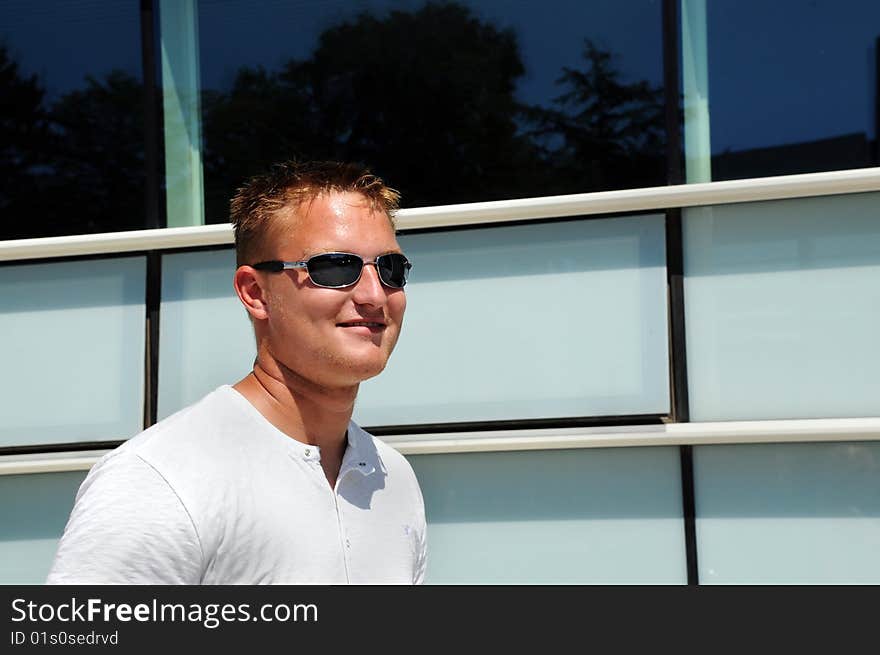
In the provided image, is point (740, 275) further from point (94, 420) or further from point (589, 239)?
point (94, 420)

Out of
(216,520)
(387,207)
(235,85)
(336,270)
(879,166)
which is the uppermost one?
(235,85)

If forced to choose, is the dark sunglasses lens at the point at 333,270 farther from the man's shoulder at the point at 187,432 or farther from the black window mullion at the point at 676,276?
the black window mullion at the point at 676,276

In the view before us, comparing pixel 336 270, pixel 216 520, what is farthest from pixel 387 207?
pixel 216 520

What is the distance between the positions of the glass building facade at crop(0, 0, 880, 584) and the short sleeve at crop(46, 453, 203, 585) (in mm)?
3264

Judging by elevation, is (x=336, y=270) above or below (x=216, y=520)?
above

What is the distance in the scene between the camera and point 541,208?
516cm

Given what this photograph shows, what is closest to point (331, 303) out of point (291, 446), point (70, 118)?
point (291, 446)

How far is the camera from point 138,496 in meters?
1.90

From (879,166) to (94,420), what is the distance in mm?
4035

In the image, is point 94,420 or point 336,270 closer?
point 336,270

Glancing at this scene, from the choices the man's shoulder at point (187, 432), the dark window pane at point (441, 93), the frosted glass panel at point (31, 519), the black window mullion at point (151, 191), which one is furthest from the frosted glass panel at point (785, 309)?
the man's shoulder at point (187, 432)

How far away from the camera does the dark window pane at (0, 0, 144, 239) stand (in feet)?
18.8

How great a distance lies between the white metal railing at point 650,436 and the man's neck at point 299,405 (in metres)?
2.80
